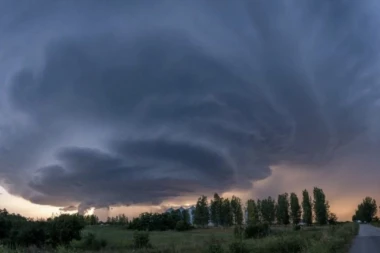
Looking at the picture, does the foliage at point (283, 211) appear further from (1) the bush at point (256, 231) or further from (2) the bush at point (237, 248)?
(2) the bush at point (237, 248)

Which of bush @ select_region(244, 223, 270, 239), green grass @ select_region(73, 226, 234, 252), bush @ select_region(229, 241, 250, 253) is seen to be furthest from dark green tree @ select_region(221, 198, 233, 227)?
bush @ select_region(229, 241, 250, 253)

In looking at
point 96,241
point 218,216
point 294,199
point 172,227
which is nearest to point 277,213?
point 294,199

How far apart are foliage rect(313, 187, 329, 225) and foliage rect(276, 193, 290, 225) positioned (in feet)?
40.0

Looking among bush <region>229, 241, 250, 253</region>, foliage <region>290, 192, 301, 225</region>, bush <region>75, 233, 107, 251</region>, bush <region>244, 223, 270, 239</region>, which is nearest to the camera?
bush <region>229, 241, 250, 253</region>

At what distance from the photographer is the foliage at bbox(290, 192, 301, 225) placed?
166m

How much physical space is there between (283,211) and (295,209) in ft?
15.5

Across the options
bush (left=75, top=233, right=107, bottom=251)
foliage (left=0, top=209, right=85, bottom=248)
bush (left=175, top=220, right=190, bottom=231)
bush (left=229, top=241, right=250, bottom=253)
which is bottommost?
bush (left=229, top=241, right=250, bottom=253)

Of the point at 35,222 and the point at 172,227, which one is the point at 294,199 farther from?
the point at 35,222

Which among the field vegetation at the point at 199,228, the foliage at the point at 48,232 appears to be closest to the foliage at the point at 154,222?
the field vegetation at the point at 199,228

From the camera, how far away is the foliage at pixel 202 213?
591 feet

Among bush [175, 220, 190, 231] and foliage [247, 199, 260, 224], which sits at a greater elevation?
foliage [247, 199, 260, 224]

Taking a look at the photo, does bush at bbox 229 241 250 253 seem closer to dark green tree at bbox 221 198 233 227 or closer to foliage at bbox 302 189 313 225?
foliage at bbox 302 189 313 225

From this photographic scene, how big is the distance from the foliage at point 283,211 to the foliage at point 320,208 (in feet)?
40.0

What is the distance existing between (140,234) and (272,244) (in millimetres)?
25254
